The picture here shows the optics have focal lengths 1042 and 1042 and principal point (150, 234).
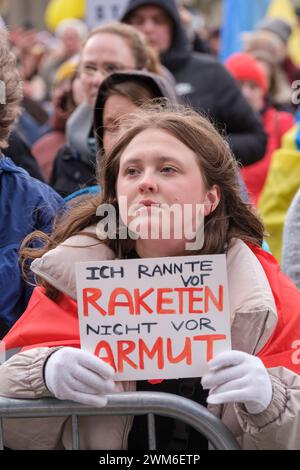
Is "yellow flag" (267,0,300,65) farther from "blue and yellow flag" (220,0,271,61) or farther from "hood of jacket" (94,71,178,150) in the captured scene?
"hood of jacket" (94,71,178,150)

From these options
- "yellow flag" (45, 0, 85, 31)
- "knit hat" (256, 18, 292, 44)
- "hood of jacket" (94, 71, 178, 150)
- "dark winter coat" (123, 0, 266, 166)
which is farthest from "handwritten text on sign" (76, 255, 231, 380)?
"yellow flag" (45, 0, 85, 31)

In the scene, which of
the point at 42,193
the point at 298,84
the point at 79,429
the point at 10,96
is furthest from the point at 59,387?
the point at 298,84

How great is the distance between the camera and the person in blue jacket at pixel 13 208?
3379 mm

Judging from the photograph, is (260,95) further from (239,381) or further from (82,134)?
(239,381)

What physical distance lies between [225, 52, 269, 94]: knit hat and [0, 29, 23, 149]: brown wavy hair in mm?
4076

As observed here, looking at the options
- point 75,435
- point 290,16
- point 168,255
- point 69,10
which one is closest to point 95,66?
point 168,255

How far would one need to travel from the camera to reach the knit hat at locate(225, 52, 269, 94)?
304 inches

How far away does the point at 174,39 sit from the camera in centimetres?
635

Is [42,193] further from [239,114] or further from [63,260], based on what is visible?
[239,114]

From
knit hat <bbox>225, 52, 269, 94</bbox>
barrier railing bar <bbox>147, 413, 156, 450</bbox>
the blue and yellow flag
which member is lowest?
the blue and yellow flag

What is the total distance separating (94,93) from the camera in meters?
4.82

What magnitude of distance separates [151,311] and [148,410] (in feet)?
0.88

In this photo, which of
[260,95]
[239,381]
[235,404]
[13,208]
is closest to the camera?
[239,381]
